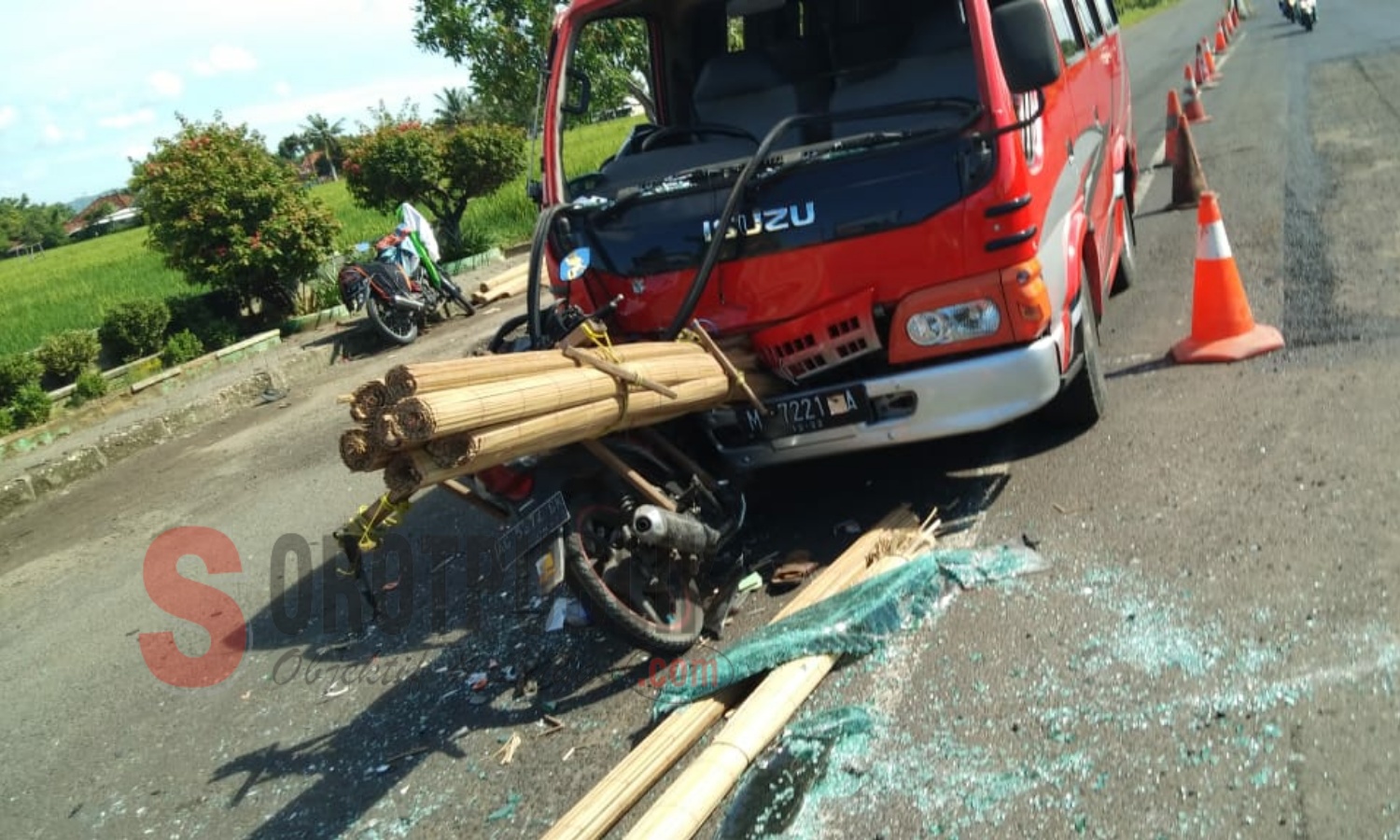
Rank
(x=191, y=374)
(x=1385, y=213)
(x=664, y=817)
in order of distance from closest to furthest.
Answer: (x=664, y=817) < (x=1385, y=213) < (x=191, y=374)

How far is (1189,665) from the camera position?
3357 millimetres

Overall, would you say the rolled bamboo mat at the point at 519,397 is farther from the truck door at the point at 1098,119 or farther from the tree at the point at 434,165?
the tree at the point at 434,165

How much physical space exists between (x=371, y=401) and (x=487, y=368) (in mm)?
415

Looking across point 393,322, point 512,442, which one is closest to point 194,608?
point 512,442

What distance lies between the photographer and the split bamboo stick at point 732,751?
310cm

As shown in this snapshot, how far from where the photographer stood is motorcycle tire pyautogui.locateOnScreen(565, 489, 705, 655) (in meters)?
3.92

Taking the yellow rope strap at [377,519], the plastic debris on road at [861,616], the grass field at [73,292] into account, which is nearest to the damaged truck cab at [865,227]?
the plastic debris on road at [861,616]

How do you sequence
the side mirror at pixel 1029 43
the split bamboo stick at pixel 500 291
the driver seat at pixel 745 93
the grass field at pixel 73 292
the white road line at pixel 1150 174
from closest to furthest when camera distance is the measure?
the side mirror at pixel 1029 43 < the driver seat at pixel 745 93 < the white road line at pixel 1150 174 < the split bamboo stick at pixel 500 291 < the grass field at pixel 73 292

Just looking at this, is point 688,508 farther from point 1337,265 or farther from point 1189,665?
point 1337,265

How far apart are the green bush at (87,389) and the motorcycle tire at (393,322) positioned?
2874 millimetres

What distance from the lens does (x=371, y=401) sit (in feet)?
10.7

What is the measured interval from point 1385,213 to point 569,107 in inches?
241

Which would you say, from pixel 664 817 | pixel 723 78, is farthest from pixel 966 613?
pixel 723 78

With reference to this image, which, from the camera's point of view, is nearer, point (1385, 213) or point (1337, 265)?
point (1337, 265)
